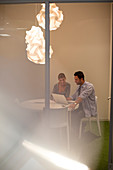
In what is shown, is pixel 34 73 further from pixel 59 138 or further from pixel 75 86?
pixel 59 138

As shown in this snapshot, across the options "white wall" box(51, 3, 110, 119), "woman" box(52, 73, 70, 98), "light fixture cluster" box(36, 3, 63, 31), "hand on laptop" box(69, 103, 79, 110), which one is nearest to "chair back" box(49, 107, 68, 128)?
"hand on laptop" box(69, 103, 79, 110)

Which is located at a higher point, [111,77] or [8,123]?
[111,77]

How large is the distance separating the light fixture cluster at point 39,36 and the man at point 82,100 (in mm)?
604

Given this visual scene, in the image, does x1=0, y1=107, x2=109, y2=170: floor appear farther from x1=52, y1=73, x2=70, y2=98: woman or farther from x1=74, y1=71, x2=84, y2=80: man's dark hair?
x1=74, y1=71, x2=84, y2=80: man's dark hair

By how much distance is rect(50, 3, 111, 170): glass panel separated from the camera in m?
3.23

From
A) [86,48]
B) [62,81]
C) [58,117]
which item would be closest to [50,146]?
[58,117]

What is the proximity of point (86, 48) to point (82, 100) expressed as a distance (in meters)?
0.76

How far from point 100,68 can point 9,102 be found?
4.78 ft

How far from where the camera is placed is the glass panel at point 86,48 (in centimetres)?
323

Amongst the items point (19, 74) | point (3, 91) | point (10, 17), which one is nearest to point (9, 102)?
point (3, 91)

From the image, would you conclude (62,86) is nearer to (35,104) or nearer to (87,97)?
(87,97)

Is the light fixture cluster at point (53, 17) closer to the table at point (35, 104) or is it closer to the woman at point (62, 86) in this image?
the woman at point (62, 86)

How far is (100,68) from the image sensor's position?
10.8 feet

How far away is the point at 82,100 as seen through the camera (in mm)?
3393
